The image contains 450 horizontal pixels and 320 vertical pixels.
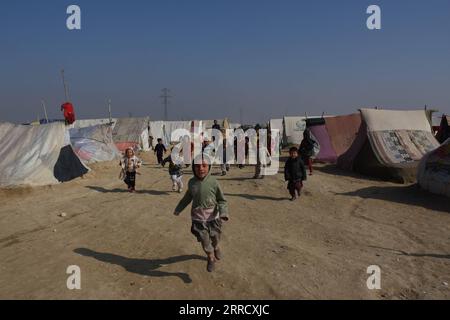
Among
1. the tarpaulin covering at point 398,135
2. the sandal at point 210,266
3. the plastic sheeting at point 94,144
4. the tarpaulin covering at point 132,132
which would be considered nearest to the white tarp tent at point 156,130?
the tarpaulin covering at point 132,132

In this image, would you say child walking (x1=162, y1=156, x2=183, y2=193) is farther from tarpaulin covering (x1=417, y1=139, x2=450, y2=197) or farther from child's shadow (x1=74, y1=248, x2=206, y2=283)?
tarpaulin covering (x1=417, y1=139, x2=450, y2=197)

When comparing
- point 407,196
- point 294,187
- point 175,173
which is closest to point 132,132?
point 175,173

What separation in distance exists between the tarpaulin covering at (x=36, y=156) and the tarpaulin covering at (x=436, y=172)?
1152cm

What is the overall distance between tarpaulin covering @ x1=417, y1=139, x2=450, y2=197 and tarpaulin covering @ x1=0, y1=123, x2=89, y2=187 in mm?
11522

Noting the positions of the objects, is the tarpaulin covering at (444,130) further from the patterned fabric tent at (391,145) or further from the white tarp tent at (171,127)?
the white tarp tent at (171,127)

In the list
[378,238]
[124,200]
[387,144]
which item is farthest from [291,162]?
[387,144]

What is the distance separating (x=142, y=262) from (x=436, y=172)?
859cm

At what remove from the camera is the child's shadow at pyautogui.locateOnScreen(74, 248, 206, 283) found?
5.42m

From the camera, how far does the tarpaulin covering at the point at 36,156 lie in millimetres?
13125

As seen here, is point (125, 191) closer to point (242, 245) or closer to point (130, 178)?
point (130, 178)

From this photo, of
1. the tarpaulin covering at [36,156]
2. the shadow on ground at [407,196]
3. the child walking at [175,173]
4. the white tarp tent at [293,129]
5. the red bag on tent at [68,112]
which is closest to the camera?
the shadow on ground at [407,196]

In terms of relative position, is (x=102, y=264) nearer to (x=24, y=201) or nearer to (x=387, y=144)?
(x=24, y=201)

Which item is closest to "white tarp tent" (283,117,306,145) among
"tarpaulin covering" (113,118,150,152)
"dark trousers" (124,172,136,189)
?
"tarpaulin covering" (113,118,150,152)
